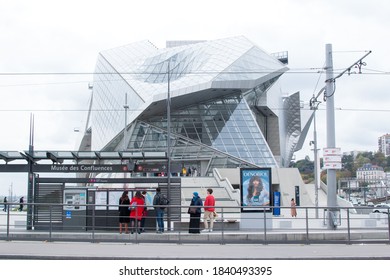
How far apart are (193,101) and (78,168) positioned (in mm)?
43275

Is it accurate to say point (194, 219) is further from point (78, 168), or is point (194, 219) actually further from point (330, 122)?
point (330, 122)

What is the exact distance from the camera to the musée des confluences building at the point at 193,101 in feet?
201

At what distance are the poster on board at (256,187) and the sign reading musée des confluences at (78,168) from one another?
5.89 m

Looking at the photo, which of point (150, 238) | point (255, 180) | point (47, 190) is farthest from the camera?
point (255, 180)

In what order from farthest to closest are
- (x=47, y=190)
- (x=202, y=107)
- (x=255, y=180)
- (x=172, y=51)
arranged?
(x=172, y=51), (x=202, y=107), (x=255, y=180), (x=47, y=190)

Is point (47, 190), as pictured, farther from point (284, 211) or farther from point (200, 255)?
point (284, 211)

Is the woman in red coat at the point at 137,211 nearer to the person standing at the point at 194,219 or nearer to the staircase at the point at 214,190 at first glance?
the person standing at the point at 194,219

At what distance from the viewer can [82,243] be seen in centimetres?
1797

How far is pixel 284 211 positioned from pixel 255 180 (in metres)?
15.4

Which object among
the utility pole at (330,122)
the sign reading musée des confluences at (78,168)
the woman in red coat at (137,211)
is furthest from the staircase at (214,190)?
the woman in red coat at (137,211)

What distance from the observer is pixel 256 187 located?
26.3m

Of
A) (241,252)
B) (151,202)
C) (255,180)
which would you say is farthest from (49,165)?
(241,252)

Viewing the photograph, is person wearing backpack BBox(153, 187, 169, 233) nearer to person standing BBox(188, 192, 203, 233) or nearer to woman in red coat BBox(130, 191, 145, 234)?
woman in red coat BBox(130, 191, 145, 234)

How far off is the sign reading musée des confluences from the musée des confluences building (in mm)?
32695
